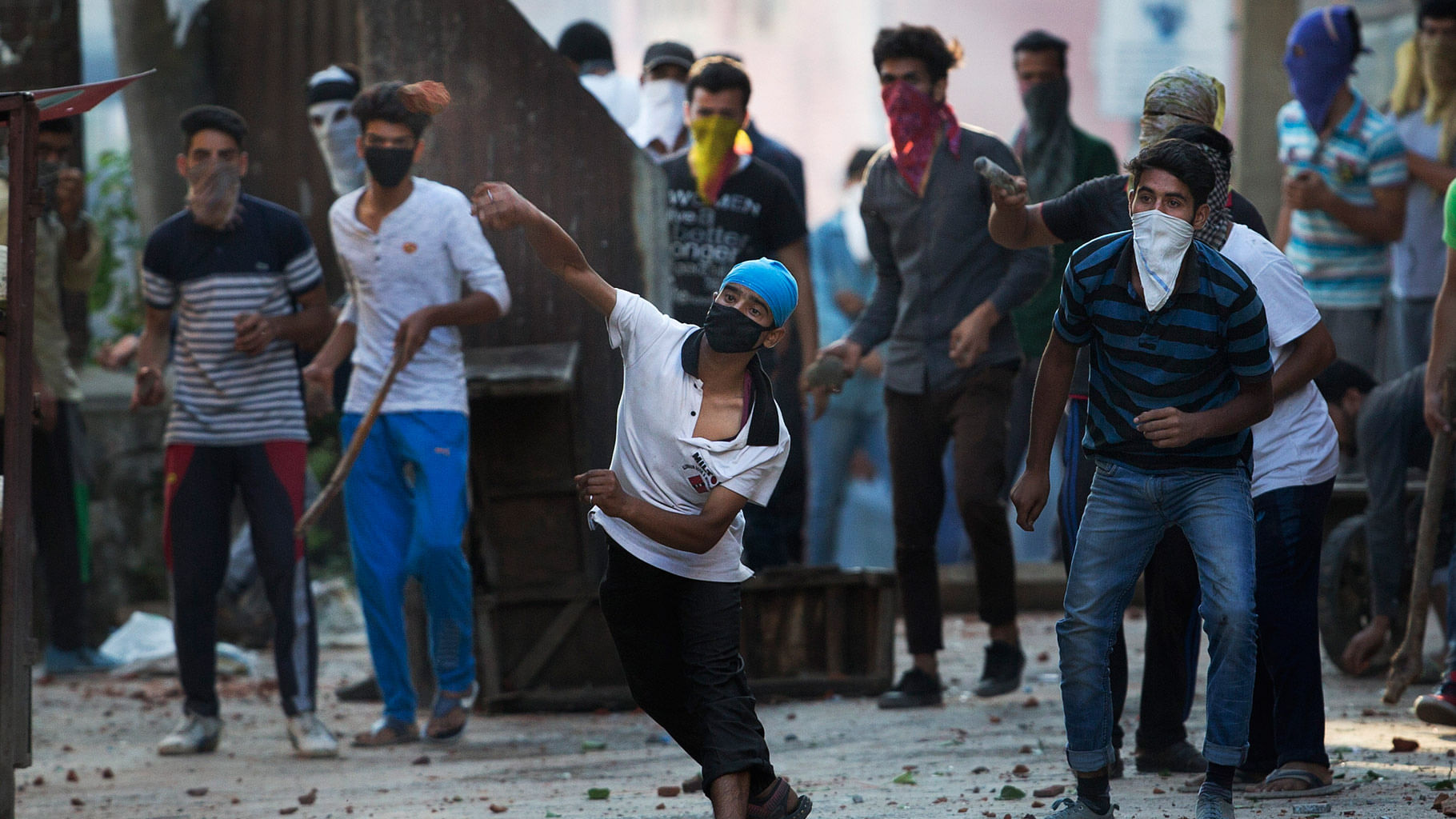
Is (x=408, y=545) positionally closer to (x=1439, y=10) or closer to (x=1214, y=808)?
(x=1214, y=808)

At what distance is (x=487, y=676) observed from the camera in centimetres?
700

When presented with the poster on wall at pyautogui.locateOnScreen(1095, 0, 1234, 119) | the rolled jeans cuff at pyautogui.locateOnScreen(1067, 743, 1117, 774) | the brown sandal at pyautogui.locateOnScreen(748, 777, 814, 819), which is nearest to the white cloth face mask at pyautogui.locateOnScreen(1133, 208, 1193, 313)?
the rolled jeans cuff at pyautogui.locateOnScreen(1067, 743, 1117, 774)

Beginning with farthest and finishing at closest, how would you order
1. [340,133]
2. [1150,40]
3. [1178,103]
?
[1150,40] < [340,133] < [1178,103]

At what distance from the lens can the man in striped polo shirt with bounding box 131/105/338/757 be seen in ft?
21.2

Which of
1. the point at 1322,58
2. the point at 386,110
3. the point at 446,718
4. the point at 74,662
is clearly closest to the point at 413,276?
the point at 386,110

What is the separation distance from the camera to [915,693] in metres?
6.70

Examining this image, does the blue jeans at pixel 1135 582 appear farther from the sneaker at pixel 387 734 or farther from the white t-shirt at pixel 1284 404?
the sneaker at pixel 387 734

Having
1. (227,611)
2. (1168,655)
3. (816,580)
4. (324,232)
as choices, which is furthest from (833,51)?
(1168,655)

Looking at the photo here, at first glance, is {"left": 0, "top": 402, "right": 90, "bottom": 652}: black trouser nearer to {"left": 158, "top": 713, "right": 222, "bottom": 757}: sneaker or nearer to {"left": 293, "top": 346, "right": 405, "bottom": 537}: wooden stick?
{"left": 158, "top": 713, "right": 222, "bottom": 757}: sneaker

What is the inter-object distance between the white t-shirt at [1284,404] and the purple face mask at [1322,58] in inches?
122

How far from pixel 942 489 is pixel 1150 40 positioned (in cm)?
699

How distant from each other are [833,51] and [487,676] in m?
15.8

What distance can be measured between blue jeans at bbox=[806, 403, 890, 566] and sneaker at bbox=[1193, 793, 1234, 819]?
18.3ft

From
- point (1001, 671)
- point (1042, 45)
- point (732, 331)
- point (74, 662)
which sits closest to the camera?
point (732, 331)
